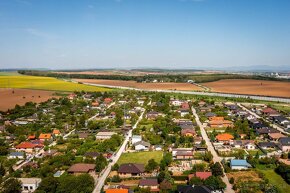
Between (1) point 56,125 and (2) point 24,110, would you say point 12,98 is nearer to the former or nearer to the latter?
(2) point 24,110

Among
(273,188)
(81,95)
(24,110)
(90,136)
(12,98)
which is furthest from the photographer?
(81,95)

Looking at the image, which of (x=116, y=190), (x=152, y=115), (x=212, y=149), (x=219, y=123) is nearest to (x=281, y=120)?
(x=219, y=123)

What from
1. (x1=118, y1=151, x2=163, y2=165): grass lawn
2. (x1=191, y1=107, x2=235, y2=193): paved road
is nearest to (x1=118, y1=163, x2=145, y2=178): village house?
(x1=118, y1=151, x2=163, y2=165): grass lawn

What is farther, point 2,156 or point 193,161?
point 2,156

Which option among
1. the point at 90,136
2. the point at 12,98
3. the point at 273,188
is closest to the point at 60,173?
the point at 90,136

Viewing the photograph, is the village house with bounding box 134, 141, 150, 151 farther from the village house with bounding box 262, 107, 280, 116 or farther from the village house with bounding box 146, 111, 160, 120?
the village house with bounding box 262, 107, 280, 116

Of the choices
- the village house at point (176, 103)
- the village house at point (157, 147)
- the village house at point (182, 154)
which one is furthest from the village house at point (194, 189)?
the village house at point (176, 103)

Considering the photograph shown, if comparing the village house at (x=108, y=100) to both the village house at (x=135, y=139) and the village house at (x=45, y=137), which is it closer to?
the village house at (x=45, y=137)
